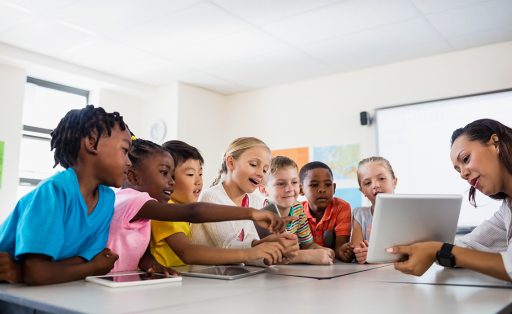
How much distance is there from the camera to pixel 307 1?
2.92 metres

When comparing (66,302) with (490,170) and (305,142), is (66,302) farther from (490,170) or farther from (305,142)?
(305,142)

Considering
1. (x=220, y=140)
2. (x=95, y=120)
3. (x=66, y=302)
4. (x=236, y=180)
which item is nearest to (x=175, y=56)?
(x=220, y=140)

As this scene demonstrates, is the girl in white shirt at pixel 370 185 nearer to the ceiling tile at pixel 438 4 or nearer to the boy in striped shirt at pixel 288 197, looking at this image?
the boy in striped shirt at pixel 288 197

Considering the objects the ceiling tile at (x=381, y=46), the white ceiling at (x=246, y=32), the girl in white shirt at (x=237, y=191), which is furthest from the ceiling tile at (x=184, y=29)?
the girl in white shirt at (x=237, y=191)

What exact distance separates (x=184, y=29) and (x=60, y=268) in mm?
2621

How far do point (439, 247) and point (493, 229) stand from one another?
0.57m

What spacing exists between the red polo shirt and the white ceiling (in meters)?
1.46

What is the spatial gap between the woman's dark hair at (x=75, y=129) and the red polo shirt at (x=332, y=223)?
129 cm

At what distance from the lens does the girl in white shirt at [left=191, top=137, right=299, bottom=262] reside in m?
Answer: 1.62

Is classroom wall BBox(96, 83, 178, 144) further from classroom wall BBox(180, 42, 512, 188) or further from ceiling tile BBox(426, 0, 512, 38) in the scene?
ceiling tile BBox(426, 0, 512, 38)

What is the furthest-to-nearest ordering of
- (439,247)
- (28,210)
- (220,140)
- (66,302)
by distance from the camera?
(220,140) < (439,247) < (28,210) < (66,302)

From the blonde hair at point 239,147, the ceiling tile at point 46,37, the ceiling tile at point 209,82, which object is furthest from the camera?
the ceiling tile at point 209,82

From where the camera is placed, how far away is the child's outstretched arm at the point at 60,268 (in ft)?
3.38

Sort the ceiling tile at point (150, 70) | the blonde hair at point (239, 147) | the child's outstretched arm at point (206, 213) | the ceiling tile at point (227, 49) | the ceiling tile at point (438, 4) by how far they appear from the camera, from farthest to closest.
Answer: the ceiling tile at point (150, 70)
the ceiling tile at point (227, 49)
the ceiling tile at point (438, 4)
the blonde hair at point (239, 147)
the child's outstretched arm at point (206, 213)
